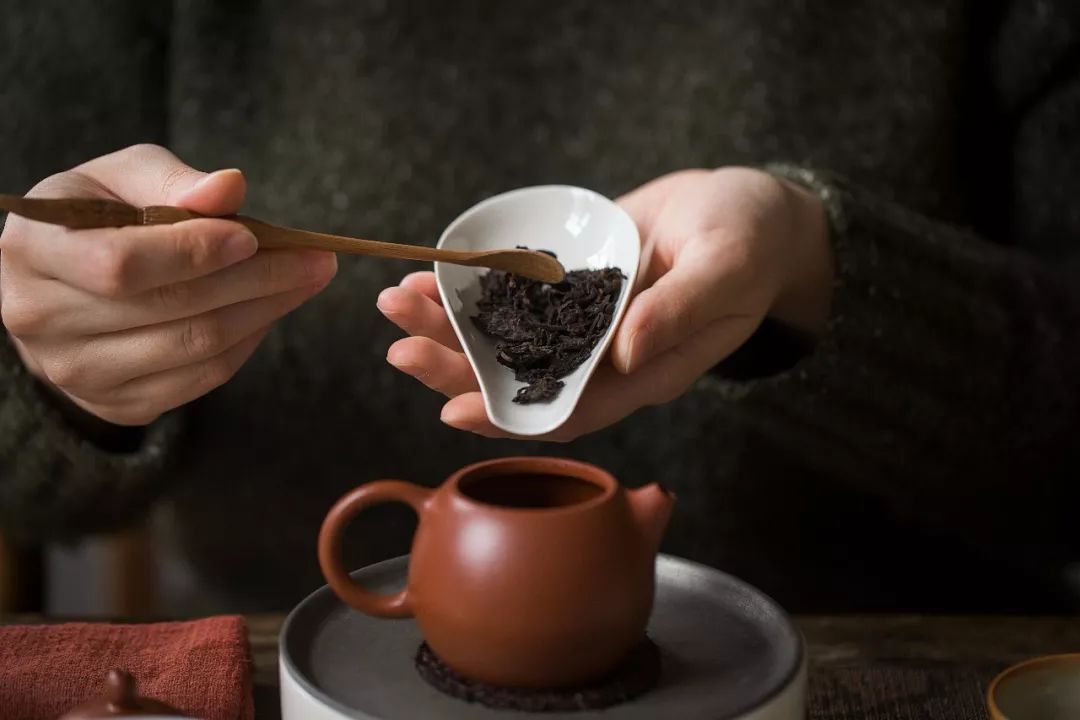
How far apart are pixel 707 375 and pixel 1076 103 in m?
0.56

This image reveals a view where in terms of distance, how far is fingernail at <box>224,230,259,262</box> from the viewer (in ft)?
2.40

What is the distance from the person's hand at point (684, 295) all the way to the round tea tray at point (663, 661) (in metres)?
0.14

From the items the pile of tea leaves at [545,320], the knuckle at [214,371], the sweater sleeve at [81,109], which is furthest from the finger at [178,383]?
the sweater sleeve at [81,109]

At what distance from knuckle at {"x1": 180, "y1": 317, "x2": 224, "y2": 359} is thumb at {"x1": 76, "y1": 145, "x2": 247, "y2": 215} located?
93 millimetres

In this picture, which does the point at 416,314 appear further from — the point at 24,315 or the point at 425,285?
the point at 24,315

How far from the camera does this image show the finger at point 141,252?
2.35 ft

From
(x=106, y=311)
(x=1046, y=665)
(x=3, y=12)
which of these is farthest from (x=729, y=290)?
(x=3, y=12)

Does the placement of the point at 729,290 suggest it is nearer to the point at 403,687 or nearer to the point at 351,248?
the point at 351,248

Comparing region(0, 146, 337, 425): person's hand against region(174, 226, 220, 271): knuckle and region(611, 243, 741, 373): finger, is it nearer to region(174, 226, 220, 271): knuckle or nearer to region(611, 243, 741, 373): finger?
region(174, 226, 220, 271): knuckle

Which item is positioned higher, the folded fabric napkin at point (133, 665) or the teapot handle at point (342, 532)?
the teapot handle at point (342, 532)

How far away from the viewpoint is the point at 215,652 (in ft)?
2.60

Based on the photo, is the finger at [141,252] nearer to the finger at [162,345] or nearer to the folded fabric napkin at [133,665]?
the finger at [162,345]

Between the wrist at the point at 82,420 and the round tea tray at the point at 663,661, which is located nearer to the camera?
the round tea tray at the point at 663,661

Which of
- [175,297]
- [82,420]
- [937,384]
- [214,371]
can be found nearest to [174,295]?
[175,297]
